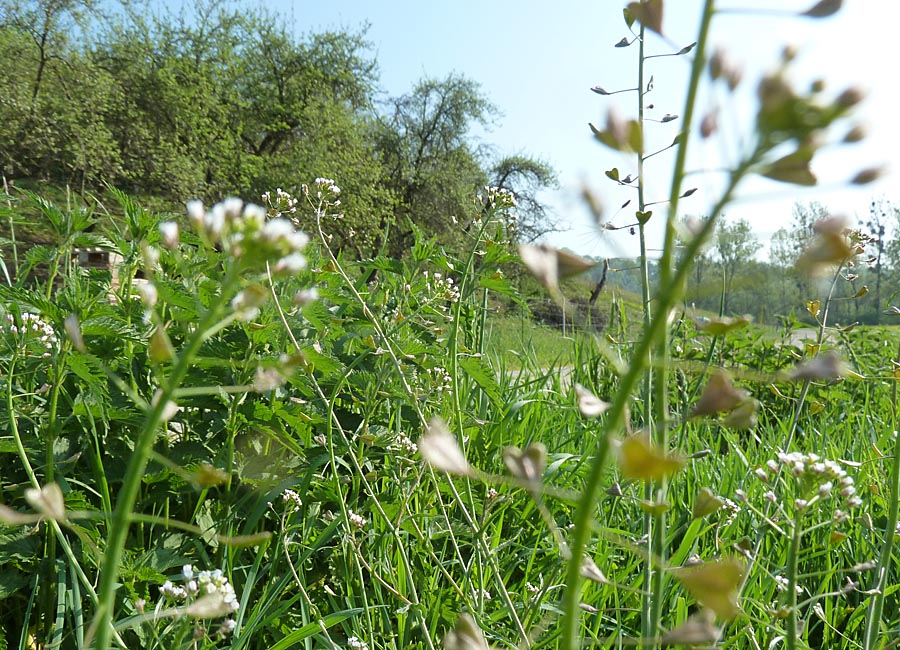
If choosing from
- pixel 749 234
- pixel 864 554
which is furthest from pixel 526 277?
pixel 749 234

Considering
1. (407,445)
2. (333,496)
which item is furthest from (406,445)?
(333,496)

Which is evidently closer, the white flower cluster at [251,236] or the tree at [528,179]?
the white flower cluster at [251,236]

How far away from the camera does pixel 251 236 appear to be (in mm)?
425

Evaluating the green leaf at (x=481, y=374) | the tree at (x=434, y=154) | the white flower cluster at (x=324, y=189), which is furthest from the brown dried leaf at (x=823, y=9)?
the tree at (x=434, y=154)

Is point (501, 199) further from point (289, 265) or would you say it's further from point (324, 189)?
point (289, 265)

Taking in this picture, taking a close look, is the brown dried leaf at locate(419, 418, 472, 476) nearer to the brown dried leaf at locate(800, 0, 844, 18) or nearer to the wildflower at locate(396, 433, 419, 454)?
the brown dried leaf at locate(800, 0, 844, 18)

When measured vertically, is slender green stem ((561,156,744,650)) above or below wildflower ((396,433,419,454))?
above

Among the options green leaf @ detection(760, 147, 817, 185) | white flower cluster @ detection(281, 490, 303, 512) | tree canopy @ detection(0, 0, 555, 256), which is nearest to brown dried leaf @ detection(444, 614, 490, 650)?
green leaf @ detection(760, 147, 817, 185)

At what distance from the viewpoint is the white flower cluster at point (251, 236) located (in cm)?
42

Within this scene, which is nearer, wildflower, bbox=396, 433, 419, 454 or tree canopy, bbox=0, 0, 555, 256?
wildflower, bbox=396, 433, 419, 454

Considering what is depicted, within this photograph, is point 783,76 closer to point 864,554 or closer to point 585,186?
point 585,186

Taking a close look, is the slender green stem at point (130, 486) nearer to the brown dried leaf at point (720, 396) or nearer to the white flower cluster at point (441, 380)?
the brown dried leaf at point (720, 396)

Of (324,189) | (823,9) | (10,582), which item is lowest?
(10,582)

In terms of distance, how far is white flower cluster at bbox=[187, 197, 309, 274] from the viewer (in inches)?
16.5
